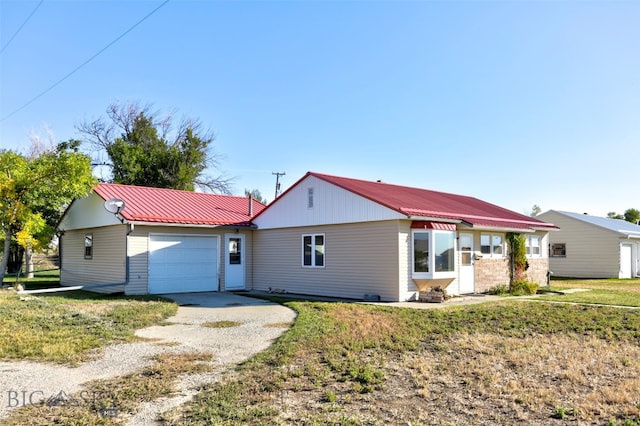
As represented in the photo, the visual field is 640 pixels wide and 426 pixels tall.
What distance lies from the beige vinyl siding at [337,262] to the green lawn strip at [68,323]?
4.88m

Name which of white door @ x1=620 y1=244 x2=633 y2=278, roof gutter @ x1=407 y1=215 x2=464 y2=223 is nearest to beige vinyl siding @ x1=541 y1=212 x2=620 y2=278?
white door @ x1=620 y1=244 x2=633 y2=278

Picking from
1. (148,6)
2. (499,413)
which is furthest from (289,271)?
(499,413)

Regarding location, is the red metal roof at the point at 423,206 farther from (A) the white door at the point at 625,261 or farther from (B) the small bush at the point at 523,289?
(A) the white door at the point at 625,261

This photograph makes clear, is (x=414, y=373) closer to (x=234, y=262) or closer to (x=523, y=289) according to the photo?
(x=523, y=289)

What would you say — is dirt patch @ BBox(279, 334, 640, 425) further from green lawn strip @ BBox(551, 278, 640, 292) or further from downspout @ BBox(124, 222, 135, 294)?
green lawn strip @ BBox(551, 278, 640, 292)

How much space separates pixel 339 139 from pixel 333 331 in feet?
45.6

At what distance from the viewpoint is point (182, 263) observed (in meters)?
17.7

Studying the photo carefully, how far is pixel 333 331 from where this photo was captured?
9672mm

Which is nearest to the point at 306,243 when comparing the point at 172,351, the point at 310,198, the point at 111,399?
the point at 310,198

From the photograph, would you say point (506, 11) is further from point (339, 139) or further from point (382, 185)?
point (339, 139)

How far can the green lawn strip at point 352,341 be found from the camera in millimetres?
5547

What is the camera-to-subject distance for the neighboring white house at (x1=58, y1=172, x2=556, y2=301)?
15.0m

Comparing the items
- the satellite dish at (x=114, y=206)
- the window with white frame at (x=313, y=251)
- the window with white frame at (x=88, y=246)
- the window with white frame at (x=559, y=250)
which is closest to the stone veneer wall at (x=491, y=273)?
the window with white frame at (x=313, y=251)

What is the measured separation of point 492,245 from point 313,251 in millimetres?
6548
